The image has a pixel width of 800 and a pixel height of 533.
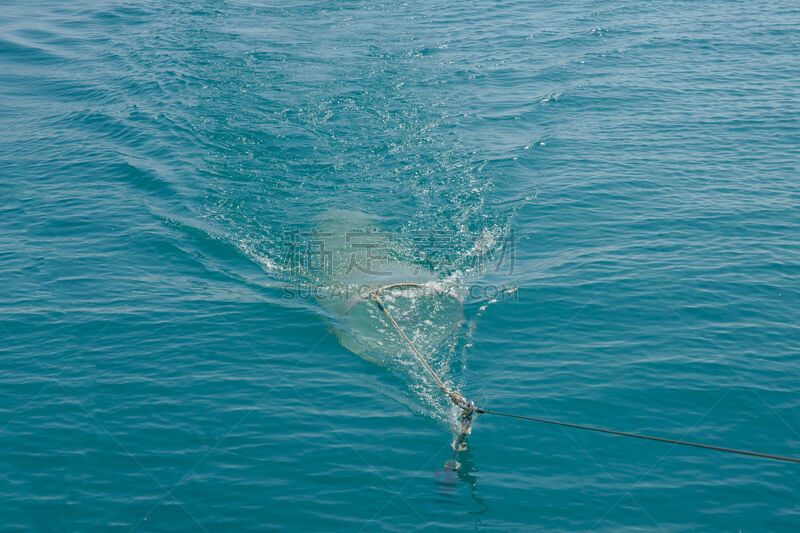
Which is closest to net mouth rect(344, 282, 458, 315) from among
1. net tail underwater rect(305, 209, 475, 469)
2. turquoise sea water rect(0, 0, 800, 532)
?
net tail underwater rect(305, 209, 475, 469)

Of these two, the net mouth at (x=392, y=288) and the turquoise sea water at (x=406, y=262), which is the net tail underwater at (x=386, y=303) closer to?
the net mouth at (x=392, y=288)

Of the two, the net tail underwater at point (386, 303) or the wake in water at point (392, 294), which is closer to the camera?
the wake in water at point (392, 294)

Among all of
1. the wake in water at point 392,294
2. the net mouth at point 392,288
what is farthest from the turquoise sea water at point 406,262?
the net mouth at point 392,288

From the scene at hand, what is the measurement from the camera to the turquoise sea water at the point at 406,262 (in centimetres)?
1334

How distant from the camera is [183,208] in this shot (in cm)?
2309

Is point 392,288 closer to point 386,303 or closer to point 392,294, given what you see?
point 392,294

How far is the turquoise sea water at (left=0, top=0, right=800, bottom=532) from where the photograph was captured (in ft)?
43.8

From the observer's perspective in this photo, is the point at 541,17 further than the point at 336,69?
Yes

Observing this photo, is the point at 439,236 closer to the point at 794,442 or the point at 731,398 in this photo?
the point at 731,398

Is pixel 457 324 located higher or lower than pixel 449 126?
lower

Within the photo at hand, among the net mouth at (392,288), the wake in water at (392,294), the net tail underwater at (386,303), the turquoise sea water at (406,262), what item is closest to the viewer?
the turquoise sea water at (406,262)

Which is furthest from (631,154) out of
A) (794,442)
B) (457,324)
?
(794,442)

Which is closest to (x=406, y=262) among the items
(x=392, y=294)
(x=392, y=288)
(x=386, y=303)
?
(x=392, y=288)

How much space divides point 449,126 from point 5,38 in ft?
115
